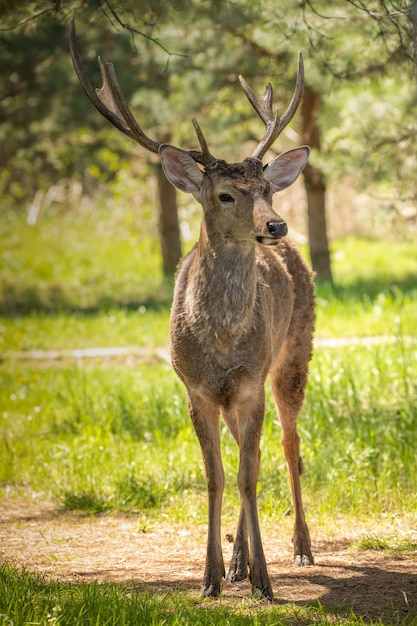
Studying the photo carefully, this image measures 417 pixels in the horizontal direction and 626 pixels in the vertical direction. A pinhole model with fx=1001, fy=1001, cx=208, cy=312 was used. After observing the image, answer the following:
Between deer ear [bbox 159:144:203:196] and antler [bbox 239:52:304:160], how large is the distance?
0.35 metres

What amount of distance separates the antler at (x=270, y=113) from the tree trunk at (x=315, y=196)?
843cm

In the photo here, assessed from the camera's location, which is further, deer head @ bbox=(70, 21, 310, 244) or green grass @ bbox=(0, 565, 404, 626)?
deer head @ bbox=(70, 21, 310, 244)

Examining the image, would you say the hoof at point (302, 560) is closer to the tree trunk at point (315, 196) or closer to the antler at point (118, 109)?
the antler at point (118, 109)

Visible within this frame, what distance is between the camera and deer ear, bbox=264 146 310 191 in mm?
5664

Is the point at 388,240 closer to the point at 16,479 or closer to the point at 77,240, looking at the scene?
the point at 77,240

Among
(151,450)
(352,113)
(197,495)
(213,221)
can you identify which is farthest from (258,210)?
(352,113)

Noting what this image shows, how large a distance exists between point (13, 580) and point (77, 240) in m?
17.8

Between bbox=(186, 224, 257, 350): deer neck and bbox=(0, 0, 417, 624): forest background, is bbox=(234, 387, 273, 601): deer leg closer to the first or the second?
bbox=(186, 224, 257, 350): deer neck

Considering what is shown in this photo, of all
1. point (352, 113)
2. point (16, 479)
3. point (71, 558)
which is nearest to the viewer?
point (71, 558)

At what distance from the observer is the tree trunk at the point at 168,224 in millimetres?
16891

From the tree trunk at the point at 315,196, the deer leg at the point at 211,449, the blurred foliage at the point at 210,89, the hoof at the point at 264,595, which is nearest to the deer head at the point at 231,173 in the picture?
the deer leg at the point at 211,449

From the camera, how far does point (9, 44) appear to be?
45.1 feet

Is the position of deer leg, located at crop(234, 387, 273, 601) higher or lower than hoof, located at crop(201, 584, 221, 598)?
higher

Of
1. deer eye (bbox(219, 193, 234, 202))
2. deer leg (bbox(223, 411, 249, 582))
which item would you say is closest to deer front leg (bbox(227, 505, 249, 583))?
deer leg (bbox(223, 411, 249, 582))
